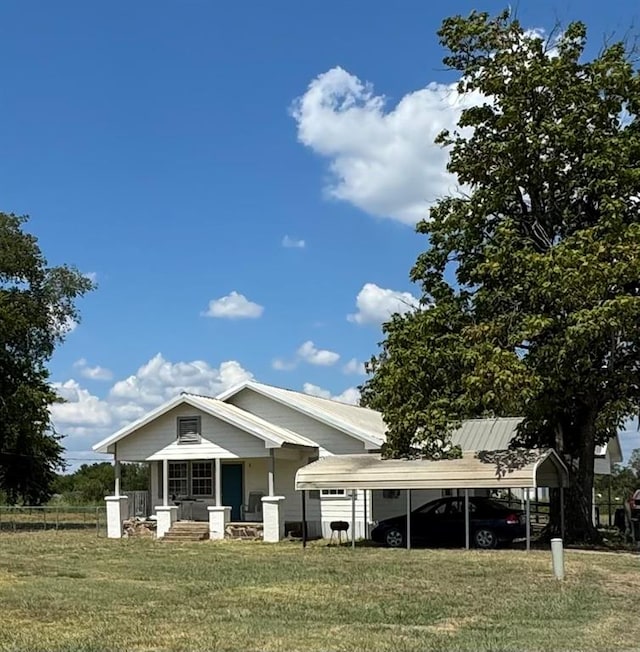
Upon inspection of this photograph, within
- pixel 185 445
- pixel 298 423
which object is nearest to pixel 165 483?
pixel 185 445

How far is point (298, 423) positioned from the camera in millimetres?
32094

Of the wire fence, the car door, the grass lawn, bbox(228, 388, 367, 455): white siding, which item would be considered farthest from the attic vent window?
the car door

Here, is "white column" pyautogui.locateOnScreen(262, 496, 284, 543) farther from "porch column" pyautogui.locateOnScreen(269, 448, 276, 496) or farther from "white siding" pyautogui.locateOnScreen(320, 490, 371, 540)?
"white siding" pyautogui.locateOnScreen(320, 490, 371, 540)

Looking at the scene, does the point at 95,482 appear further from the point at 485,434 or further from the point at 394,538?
the point at 394,538

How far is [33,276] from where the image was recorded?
4028 cm

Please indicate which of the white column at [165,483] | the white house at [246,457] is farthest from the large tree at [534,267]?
the white column at [165,483]

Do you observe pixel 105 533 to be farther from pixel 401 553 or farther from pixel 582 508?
pixel 582 508

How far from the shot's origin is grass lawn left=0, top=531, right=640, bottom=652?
1095 cm

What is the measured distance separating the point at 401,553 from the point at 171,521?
9539mm

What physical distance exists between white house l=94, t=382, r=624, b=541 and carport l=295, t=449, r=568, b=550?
280cm

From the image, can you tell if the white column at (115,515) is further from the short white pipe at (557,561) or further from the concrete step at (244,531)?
the short white pipe at (557,561)

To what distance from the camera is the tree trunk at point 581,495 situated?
2628cm

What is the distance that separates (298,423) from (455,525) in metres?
8.05

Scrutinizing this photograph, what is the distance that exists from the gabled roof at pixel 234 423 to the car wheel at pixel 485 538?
6.78 meters
